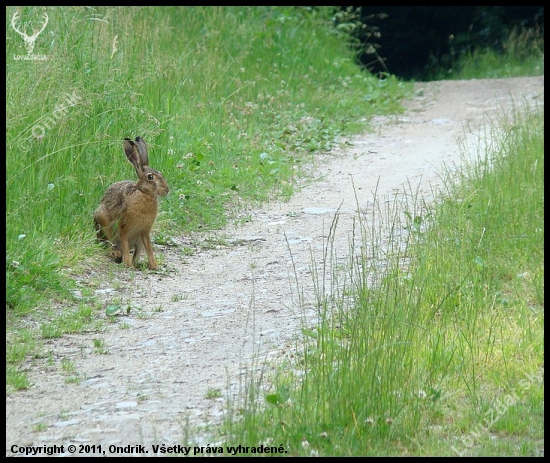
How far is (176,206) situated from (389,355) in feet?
15.3

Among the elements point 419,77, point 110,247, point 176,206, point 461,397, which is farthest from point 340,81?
point 461,397

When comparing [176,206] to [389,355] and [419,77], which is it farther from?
[419,77]

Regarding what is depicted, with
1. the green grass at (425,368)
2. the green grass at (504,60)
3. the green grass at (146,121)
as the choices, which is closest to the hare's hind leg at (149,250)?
the green grass at (146,121)

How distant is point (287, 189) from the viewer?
10.2 metres

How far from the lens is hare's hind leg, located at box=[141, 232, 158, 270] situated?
7.72 m

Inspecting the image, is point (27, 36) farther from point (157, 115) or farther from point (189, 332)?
point (189, 332)

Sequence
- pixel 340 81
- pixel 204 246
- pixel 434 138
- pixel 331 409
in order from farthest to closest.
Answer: pixel 340 81, pixel 434 138, pixel 204 246, pixel 331 409

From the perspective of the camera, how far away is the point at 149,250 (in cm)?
773

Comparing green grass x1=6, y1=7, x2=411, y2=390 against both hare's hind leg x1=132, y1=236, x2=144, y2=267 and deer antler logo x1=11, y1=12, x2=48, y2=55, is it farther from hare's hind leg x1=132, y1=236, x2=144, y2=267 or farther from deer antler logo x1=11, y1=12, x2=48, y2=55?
hare's hind leg x1=132, y1=236, x2=144, y2=267

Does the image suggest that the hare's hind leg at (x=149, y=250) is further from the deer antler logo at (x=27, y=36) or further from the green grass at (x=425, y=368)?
the deer antler logo at (x=27, y=36)

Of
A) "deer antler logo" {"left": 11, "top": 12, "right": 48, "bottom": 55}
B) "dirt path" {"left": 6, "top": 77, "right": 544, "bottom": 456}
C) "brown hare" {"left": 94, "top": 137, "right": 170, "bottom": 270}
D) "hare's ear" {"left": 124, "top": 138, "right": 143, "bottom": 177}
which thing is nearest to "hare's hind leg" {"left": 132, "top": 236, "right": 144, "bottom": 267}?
"brown hare" {"left": 94, "top": 137, "right": 170, "bottom": 270}

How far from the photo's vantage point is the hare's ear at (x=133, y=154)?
7742 millimetres

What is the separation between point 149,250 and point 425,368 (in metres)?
3.33

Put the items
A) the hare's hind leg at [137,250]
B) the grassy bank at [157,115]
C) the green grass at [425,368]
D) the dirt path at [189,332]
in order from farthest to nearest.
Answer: the hare's hind leg at [137,250] < the grassy bank at [157,115] < the dirt path at [189,332] < the green grass at [425,368]
